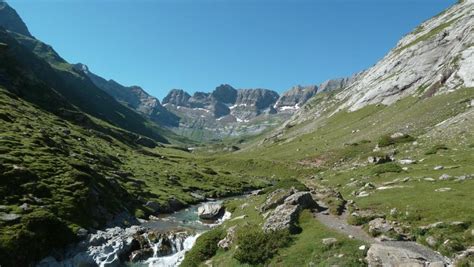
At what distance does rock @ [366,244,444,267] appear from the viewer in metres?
20.8

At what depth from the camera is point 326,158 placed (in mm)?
101188

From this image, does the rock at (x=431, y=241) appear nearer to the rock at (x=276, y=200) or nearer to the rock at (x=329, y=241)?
the rock at (x=329, y=241)

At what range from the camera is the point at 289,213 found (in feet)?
101

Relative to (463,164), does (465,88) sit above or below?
above

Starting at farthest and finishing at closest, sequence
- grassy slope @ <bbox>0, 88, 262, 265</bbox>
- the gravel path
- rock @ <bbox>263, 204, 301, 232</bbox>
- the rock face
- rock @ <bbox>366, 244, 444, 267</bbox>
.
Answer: grassy slope @ <bbox>0, 88, 262, 265</bbox>
the rock face
rock @ <bbox>263, 204, 301, 232</bbox>
the gravel path
rock @ <bbox>366, 244, 444, 267</bbox>

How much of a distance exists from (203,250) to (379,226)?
1477 centimetres

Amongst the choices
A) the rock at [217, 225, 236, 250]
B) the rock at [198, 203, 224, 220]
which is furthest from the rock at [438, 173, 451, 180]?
the rock at [198, 203, 224, 220]

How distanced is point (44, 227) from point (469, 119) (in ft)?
211

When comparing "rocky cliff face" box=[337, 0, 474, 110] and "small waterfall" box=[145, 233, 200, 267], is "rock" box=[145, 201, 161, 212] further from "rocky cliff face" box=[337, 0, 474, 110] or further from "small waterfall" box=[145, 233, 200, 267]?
"rocky cliff face" box=[337, 0, 474, 110]

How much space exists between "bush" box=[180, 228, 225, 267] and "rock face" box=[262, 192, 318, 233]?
538 cm

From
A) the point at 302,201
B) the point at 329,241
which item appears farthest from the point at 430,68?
the point at 329,241

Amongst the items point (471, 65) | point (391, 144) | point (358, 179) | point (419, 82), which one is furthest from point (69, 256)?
point (419, 82)

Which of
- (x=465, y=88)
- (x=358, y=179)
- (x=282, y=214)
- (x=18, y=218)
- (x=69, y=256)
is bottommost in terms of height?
(x=69, y=256)

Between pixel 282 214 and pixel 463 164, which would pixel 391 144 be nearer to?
pixel 463 164
